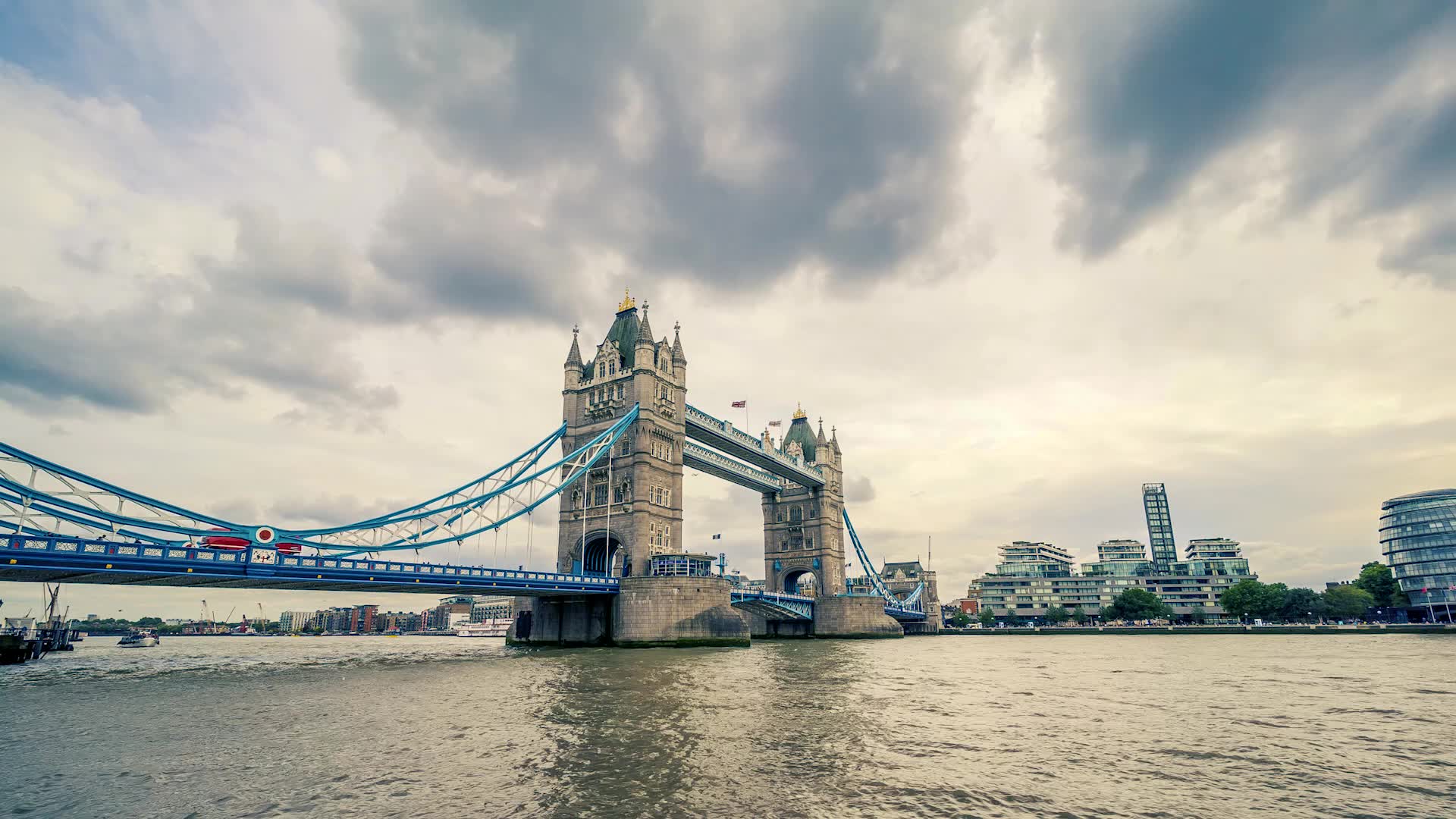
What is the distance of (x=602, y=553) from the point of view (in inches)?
2933

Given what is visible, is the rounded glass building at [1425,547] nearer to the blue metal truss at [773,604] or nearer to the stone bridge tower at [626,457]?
the blue metal truss at [773,604]

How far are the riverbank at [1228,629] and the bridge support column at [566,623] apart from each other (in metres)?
91.1

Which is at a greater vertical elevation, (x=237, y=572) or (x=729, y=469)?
(x=729, y=469)

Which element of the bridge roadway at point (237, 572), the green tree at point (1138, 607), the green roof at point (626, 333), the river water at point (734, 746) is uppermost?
the green roof at point (626, 333)

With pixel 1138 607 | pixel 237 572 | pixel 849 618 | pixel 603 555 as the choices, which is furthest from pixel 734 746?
pixel 1138 607

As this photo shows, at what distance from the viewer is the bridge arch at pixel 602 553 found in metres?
67.8

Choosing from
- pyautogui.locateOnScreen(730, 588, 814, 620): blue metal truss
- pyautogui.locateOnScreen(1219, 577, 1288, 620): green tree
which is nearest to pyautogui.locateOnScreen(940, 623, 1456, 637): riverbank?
pyautogui.locateOnScreen(1219, 577, 1288, 620): green tree

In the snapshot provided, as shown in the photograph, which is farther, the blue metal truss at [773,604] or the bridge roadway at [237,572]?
the blue metal truss at [773,604]

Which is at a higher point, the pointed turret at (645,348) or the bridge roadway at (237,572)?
the pointed turret at (645,348)

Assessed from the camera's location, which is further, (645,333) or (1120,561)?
(1120,561)

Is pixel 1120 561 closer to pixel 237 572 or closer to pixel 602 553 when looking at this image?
pixel 602 553

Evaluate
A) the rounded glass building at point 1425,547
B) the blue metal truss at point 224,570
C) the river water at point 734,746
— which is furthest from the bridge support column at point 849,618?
the rounded glass building at point 1425,547

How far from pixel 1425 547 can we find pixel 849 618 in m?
99.4

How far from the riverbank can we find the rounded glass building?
16.6 m
